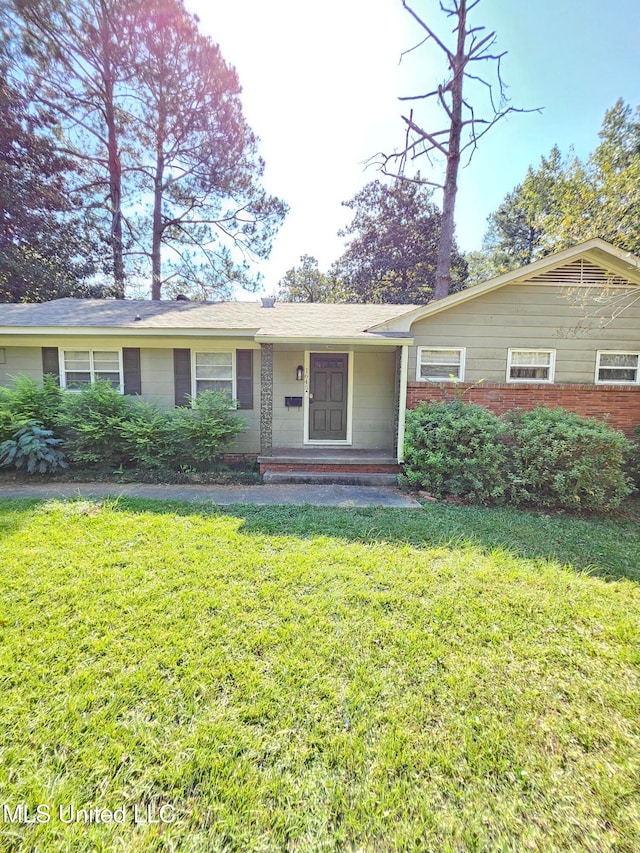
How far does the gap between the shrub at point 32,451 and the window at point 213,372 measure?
269 cm

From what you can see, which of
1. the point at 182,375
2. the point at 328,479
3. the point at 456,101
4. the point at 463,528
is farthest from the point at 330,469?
the point at 456,101

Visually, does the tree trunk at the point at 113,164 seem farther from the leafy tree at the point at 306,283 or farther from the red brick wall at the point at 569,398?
the red brick wall at the point at 569,398

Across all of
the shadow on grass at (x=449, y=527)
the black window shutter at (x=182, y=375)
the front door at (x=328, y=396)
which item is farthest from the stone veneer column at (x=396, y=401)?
the black window shutter at (x=182, y=375)

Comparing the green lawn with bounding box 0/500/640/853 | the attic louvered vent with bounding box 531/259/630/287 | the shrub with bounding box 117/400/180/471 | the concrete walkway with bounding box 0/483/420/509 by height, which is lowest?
the concrete walkway with bounding box 0/483/420/509

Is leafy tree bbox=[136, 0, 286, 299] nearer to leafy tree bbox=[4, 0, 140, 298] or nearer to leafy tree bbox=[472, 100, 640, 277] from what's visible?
leafy tree bbox=[4, 0, 140, 298]

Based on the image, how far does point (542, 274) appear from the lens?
6.83m

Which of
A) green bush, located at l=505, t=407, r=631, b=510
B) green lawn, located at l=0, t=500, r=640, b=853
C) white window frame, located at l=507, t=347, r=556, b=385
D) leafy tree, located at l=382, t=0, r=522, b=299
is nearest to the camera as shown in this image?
green lawn, located at l=0, t=500, r=640, b=853

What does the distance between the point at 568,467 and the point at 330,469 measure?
3.74m

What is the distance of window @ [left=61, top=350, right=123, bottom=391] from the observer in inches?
307

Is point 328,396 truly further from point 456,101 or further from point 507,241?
point 507,241

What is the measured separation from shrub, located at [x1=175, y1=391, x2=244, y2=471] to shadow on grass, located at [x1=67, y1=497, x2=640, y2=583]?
5.34ft

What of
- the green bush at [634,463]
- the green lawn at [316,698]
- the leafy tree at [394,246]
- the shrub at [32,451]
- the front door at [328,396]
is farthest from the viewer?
the leafy tree at [394,246]

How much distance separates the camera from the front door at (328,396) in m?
8.07

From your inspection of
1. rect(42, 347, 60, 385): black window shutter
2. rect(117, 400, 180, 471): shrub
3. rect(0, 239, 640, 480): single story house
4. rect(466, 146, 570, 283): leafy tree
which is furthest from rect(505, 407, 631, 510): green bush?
rect(466, 146, 570, 283): leafy tree
